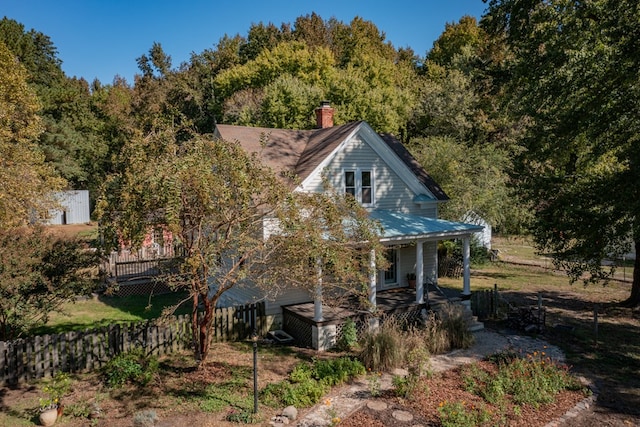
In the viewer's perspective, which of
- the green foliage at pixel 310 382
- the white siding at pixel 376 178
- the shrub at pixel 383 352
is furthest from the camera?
the white siding at pixel 376 178

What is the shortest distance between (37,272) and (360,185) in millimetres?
11392

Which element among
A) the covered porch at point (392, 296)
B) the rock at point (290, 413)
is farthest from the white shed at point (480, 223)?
the rock at point (290, 413)

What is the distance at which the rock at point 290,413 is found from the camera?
903 cm

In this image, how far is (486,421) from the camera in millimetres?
8688

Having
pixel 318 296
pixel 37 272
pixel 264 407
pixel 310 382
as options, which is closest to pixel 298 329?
pixel 318 296

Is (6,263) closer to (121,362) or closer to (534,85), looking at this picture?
(121,362)

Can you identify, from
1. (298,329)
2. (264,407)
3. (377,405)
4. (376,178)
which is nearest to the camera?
(264,407)

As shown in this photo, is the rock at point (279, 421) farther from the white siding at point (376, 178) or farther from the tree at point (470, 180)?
the tree at point (470, 180)

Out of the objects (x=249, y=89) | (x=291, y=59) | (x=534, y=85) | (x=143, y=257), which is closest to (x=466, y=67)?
(x=291, y=59)

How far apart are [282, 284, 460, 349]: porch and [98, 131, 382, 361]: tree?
310 centimetres

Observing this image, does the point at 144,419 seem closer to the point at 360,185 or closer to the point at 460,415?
the point at 460,415

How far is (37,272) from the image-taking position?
11.0 meters

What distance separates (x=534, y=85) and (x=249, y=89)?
29623 mm

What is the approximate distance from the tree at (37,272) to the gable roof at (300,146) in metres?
7.51
